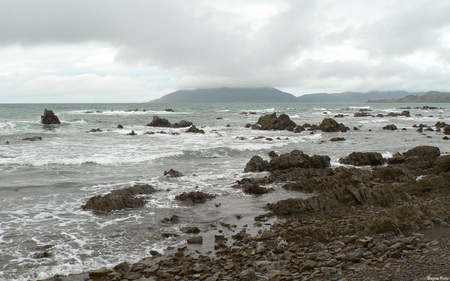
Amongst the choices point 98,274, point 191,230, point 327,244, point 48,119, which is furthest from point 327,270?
point 48,119

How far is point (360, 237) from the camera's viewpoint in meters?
8.59

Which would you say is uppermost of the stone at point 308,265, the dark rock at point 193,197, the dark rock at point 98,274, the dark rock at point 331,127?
the dark rock at point 331,127

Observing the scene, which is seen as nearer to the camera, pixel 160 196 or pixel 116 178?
pixel 160 196

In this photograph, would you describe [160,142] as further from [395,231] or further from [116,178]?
[395,231]

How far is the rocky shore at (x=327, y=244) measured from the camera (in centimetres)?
678

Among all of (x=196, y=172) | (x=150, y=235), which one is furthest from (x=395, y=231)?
(x=196, y=172)

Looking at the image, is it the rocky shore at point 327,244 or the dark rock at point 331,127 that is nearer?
the rocky shore at point 327,244

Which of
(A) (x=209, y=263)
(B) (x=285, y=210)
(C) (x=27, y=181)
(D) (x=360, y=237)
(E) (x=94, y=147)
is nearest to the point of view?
(A) (x=209, y=263)

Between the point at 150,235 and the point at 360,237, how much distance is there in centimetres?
608

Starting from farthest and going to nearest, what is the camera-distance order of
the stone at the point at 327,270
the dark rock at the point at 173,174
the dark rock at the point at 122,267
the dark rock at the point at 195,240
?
1. the dark rock at the point at 173,174
2. the dark rock at the point at 195,240
3. the dark rock at the point at 122,267
4. the stone at the point at 327,270

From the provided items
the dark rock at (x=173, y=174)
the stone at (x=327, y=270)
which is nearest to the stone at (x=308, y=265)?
the stone at (x=327, y=270)

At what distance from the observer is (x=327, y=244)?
8.48m

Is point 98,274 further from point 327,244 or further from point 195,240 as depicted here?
point 327,244

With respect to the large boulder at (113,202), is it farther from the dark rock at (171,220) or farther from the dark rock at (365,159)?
the dark rock at (365,159)
